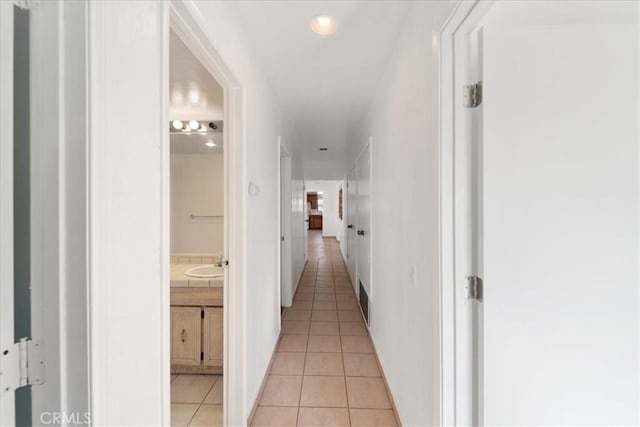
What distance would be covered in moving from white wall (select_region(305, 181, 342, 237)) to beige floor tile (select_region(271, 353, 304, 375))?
343 inches

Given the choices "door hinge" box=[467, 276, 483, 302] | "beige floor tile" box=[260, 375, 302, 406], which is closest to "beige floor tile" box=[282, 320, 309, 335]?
"beige floor tile" box=[260, 375, 302, 406]

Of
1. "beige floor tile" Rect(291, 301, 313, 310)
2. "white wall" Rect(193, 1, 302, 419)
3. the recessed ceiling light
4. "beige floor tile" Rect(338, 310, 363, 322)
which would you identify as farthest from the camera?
"beige floor tile" Rect(291, 301, 313, 310)

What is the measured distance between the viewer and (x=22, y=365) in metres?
0.52

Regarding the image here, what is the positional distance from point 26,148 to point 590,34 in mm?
1710

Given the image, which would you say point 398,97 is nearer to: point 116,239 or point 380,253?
Result: point 380,253

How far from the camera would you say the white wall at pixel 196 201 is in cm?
237

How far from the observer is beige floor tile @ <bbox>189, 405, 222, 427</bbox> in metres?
1.70

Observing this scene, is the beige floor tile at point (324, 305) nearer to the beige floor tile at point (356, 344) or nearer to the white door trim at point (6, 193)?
the beige floor tile at point (356, 344)

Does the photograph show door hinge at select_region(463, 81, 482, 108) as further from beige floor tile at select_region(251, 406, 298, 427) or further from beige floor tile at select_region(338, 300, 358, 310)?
beige floor tile at select_region(338, 300, 358, 310)

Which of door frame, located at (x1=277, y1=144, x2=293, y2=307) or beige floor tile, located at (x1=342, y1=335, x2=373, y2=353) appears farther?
door frame, located at (x1=277, y1=144, x2=293, y2=307)

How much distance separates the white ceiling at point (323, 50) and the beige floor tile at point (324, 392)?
2.42 m

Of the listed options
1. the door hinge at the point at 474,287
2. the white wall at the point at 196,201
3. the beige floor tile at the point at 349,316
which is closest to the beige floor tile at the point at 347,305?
the beige floor tile at the point at 349,316

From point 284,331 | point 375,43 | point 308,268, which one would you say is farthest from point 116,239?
point 308,268

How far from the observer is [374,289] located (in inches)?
99.1
